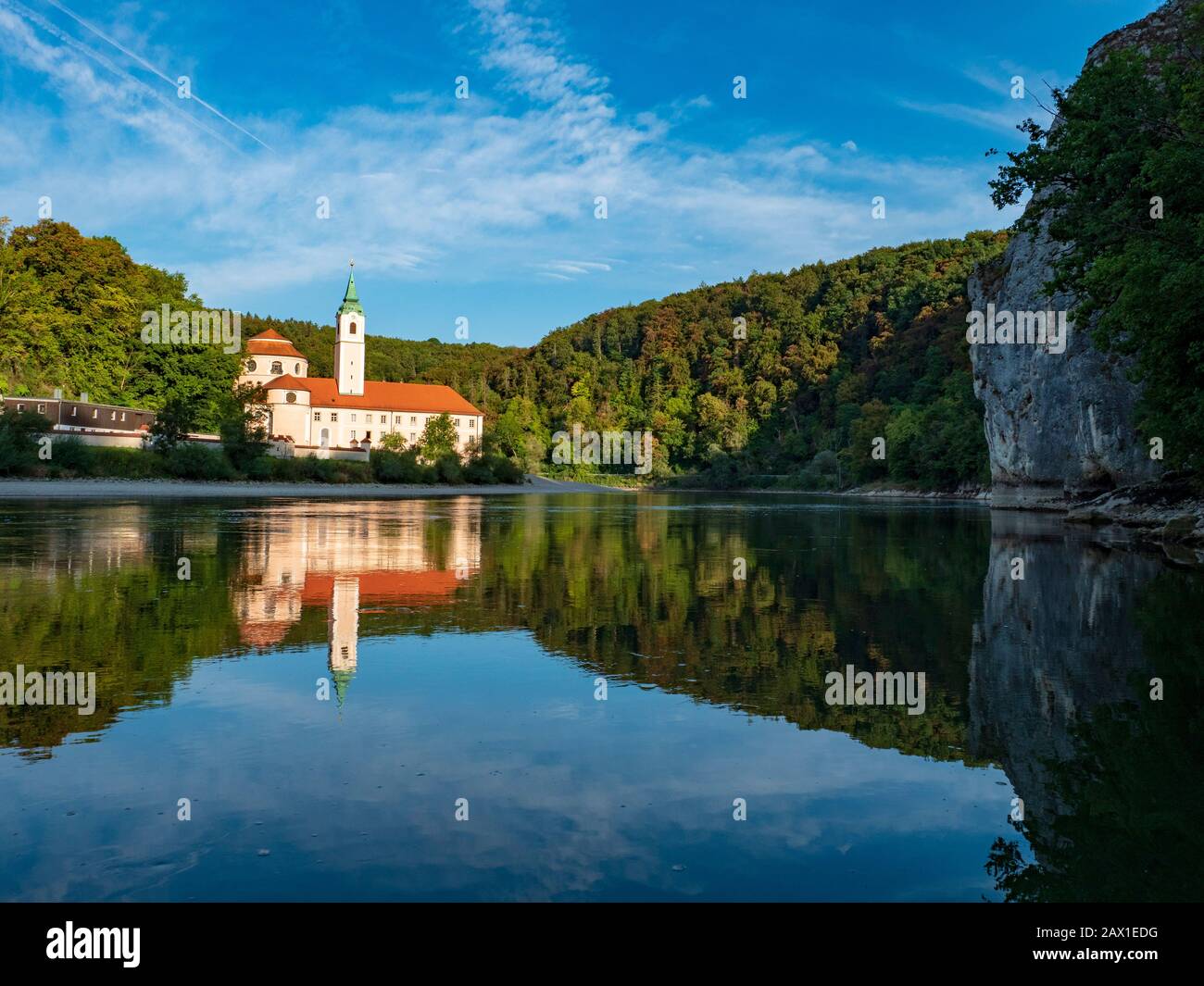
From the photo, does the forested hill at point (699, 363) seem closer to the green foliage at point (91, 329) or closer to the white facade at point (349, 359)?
the green foliage at point (91, 329)

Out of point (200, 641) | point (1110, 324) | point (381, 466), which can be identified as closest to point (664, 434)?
point (381, 466)

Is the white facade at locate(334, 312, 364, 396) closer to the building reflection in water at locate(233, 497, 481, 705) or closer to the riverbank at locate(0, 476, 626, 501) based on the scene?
the riverbank at locate(0, 476, 626, 501)

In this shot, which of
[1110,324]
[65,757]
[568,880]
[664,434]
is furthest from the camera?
[664,434]

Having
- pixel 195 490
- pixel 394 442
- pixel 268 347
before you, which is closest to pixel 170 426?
pixel 195 490

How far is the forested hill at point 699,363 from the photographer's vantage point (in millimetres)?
70250

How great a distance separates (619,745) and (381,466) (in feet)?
255

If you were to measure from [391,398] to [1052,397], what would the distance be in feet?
303

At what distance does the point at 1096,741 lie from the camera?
22.5ft

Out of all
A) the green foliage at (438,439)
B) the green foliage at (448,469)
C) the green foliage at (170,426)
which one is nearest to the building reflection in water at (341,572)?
the green foliage at (170,426)

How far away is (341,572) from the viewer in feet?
56.6

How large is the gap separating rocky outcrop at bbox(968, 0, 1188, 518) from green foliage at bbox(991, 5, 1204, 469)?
759 centimetres

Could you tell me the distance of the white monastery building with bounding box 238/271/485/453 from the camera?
105938 millimetres
